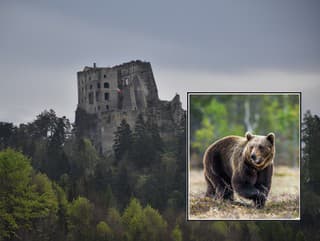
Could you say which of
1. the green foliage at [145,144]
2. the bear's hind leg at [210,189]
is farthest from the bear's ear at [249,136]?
the green foliage at [145,144]

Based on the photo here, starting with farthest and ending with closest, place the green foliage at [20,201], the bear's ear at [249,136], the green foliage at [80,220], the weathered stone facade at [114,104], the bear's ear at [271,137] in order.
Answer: the weathered stone facade at [114,104] < the green foliage at [80,220] < the green foliage at [20,201] < the bear's ear at [249,136] < the bear's ear at [271,137]

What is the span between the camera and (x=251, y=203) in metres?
14.8

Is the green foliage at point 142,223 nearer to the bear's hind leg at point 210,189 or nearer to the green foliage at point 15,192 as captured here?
the bear's hind leg at point 210,189

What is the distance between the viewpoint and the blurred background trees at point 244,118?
14820mm

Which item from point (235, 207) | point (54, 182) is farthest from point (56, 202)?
point (235, 207)

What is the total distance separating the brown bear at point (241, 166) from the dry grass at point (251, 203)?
0.30 feet

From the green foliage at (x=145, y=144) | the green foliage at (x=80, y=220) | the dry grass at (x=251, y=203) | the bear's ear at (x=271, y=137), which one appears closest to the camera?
the bear's ear at (x=271, y=137)

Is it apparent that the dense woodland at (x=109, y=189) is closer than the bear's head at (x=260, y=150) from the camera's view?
No

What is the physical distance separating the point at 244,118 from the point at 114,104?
216 centimetres

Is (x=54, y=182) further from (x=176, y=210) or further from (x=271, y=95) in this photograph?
(x=271, y=95)

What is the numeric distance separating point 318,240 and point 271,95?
2417 mm

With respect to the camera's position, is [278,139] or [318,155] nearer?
[278,139]

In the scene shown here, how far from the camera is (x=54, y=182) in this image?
1530cm

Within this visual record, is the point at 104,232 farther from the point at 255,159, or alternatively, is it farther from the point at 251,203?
the point at 255,159
